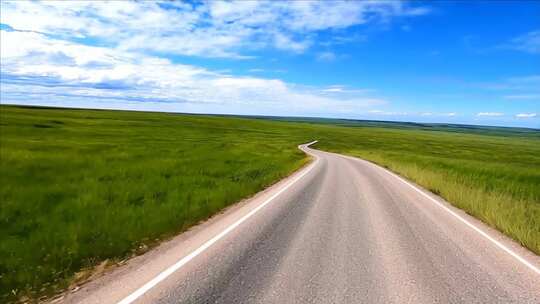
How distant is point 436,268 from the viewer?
6.14m

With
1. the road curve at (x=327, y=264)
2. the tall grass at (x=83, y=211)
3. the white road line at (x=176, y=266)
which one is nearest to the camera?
the white road line at (x=176, y=266)

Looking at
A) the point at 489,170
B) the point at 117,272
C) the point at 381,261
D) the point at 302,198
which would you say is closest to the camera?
the point at 117,272

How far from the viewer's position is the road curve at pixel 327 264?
4973mm

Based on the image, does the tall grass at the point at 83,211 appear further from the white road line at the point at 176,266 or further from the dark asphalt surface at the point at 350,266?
the dark asphalt surface at the point at 350,266

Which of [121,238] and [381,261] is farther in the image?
[121,238]

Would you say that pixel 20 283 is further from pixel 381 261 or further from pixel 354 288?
pixel 381 261

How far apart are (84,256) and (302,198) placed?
310 inches

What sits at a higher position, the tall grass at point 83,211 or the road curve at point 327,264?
the road curve at point 327,264

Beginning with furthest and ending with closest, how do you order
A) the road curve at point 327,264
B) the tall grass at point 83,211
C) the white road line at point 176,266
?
the tall grass at point 83,211 < the road curve at point 327,264 < the white road line at point 176,266

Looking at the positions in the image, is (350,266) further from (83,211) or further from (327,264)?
(83,211)

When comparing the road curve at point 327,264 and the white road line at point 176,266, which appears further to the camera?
the road curve at point 327,264

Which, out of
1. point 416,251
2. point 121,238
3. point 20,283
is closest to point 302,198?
point 416,251

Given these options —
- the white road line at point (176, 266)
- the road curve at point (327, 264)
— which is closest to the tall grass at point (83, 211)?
the road curve at point (327, 264)

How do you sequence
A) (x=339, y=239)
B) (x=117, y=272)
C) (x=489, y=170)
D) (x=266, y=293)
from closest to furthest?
(x=266, y=293)
(x=117, y=272)
(x=339, y=239)
(x=489, y=170)
